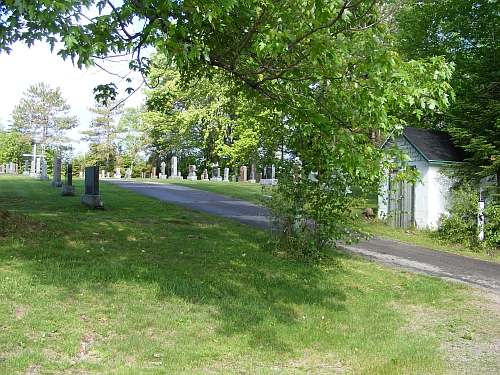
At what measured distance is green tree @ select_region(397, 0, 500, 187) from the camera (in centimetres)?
1451

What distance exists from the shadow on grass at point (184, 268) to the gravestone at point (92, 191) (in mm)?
2398

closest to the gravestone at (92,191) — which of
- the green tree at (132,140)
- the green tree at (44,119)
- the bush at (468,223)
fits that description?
the bush at (468,223)

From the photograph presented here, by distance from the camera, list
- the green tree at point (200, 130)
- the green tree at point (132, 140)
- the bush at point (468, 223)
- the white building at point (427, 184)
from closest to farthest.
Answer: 1. the bush at point (468, 223)
2. the white building at point (427, 184)
3. the green tree at point (200, 130)
4. the green tree at point (132, 140)

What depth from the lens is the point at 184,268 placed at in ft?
25.1

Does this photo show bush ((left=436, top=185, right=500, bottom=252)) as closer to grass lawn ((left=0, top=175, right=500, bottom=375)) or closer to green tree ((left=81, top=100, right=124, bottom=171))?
grass lawn ((left=0, top=175, right=500, bottom=375))

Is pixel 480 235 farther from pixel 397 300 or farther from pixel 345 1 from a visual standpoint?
pixel 345 1

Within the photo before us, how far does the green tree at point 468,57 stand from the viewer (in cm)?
1451

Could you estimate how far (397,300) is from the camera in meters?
7.17

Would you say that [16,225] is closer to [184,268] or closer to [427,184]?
[184,268]

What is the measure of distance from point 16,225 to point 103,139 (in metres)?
56.6

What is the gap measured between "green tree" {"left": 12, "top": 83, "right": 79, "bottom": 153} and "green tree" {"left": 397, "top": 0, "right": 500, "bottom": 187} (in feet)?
195

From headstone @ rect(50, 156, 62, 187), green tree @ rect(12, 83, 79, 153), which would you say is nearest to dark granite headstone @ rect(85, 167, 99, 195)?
headstone @ rect(50, 156, 62, 187)

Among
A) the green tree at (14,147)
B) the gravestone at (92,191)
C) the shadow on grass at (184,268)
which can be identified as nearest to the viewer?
the shadow on grass at (184,268)

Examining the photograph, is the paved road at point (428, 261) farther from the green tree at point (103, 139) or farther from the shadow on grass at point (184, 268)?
the green tree at point (103, 139)
